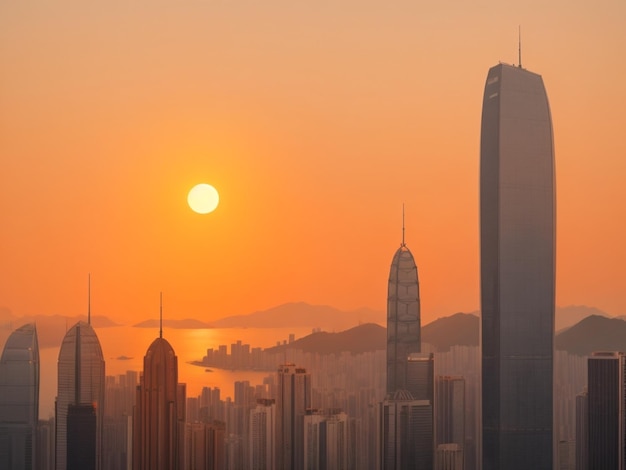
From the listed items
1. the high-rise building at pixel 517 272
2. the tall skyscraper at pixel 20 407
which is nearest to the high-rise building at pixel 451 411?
the high-rise building at pixel 517 272

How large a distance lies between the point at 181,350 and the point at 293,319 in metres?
0.72

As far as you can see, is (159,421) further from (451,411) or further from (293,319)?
(451,411)

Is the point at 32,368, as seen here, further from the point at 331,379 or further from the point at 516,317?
the point at 516,317

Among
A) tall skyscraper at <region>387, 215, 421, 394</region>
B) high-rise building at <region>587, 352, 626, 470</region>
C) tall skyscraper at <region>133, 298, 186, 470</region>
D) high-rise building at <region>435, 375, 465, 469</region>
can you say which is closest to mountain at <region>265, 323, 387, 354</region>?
tall skyscraper at <region>387, 215, 421, 394</region>

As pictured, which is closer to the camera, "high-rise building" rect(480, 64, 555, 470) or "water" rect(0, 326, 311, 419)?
"water" rect(0, 326, 311, 419)

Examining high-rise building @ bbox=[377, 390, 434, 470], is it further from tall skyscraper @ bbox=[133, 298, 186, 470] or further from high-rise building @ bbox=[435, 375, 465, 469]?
tall skyscraper @ bbox=[133, 298, 186, 470]

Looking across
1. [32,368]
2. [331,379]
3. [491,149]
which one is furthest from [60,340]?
[491,149]

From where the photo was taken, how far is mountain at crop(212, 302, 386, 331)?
696cm

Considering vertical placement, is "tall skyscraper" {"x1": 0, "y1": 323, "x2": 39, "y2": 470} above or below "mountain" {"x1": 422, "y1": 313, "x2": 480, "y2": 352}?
below

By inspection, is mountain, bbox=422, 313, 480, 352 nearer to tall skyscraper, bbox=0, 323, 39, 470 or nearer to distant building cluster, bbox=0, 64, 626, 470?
distant building cluster, bbox=0, 64, 626, 470

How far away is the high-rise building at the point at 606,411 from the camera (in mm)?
8539

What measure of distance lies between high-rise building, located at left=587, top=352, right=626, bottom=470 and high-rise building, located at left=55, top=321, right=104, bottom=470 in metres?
3.56

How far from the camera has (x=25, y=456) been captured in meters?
7.57

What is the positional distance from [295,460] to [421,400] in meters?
1.38
